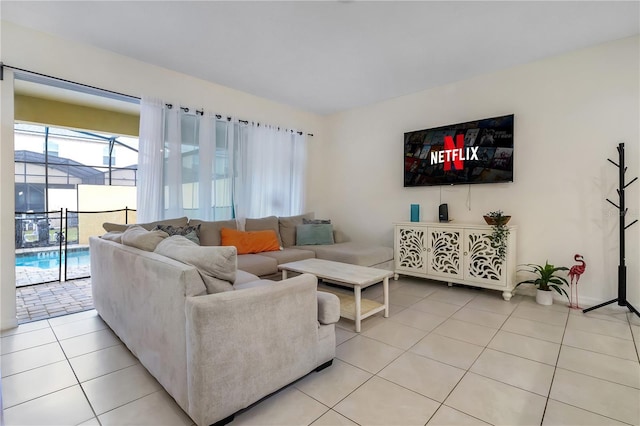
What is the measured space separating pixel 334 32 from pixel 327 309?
234cm

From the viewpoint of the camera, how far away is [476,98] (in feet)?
12.0

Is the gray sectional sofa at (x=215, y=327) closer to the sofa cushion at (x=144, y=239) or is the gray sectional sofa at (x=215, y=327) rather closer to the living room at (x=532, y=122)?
the sofa cushion at (x=144, y=239)

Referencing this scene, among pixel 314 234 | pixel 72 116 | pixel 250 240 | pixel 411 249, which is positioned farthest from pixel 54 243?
pixel 411 249

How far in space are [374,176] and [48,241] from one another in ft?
16.3

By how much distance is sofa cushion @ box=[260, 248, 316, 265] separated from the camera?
353cm

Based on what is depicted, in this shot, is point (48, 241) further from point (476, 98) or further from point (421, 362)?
point (476, 98)

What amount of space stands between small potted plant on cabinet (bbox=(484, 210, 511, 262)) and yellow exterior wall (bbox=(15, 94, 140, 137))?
5.78 metres

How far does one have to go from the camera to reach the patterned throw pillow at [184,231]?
312cm

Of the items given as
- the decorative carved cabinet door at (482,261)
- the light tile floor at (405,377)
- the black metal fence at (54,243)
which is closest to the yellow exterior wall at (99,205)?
the black metal fence at (54,243)

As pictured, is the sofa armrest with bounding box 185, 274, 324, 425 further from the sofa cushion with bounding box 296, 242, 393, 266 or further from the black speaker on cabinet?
the black speaker on cabinet

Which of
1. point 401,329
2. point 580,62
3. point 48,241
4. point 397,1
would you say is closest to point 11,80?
point 48,241

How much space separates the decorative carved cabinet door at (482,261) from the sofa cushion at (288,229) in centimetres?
227

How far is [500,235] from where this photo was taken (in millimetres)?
3180

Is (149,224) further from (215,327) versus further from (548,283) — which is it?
(548,283)
